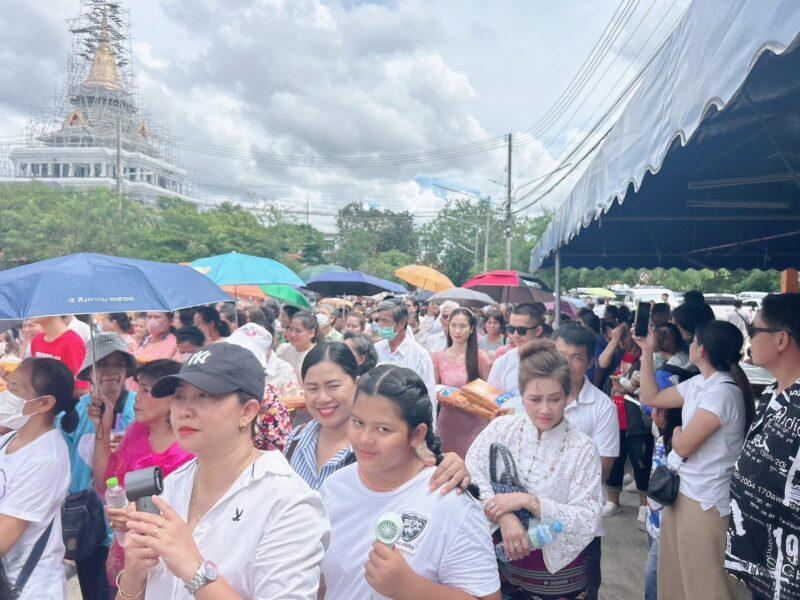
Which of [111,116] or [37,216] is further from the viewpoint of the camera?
[111,116]

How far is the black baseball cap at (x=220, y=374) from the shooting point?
67.3 inches

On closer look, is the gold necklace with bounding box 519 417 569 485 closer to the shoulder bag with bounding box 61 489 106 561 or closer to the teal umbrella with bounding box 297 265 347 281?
the shoulder bag with bounding box 61 489 106 561

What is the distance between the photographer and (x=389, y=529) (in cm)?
164

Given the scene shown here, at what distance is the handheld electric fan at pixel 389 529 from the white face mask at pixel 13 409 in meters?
2.16

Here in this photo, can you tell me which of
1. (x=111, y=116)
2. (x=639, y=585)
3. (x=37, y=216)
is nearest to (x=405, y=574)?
(x=639, y=585)

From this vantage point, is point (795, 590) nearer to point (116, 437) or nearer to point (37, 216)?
point (116, 437)

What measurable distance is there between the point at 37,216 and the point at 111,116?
62.3 meters

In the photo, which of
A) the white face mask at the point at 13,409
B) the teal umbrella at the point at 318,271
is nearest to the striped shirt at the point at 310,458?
the white face mask at the point at 13,409

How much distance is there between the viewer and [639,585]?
4477mm

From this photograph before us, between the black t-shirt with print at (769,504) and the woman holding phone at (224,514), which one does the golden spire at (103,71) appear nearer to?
the woman holding phone at (224,514)

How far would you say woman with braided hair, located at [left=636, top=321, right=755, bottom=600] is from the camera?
9.68 feet

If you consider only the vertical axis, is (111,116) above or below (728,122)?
above

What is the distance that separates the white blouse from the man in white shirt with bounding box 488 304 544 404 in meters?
1.84

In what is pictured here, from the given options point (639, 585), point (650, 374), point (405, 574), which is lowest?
point (639, 585)
